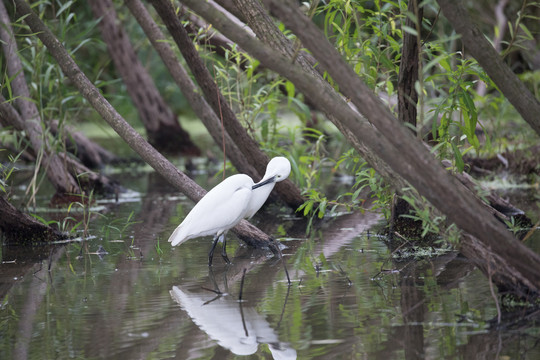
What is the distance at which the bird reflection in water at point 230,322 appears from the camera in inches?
108

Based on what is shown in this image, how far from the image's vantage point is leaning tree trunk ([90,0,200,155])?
10.8m

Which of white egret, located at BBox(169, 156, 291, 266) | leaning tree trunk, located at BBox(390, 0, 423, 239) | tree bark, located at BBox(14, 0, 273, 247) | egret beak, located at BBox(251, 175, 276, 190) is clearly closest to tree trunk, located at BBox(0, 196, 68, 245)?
tree bark, located at BBox(14, 0, 273, 247)

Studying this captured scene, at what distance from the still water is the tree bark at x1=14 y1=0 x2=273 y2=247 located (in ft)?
0.61

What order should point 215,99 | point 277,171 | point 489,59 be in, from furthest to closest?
point 215,99 → point 277,171 → point 489,59

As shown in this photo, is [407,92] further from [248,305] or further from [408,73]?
[248,305]

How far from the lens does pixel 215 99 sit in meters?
5.39

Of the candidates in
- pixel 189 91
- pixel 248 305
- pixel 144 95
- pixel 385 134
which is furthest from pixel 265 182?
pixel 144 95

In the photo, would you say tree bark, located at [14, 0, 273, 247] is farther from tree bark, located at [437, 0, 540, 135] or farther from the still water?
tree bark, located at [437, 0, 540, 135]

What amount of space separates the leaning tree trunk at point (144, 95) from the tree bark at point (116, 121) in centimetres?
607

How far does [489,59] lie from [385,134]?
0.62 m

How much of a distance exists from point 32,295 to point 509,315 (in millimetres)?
2424

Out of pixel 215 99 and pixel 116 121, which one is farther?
pixel 215 99

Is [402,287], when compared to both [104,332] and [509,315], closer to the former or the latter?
[509,315]

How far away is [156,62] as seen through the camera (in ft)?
53.4
